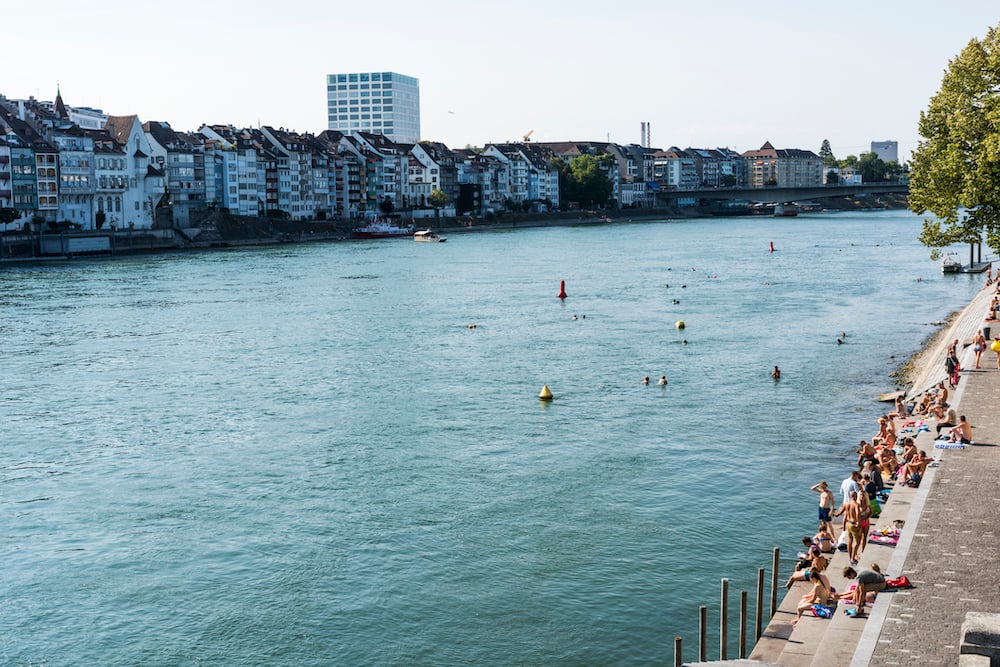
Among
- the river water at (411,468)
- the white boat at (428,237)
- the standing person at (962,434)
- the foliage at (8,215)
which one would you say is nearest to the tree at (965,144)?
the river water at (411,468)

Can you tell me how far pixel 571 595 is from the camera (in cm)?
1934

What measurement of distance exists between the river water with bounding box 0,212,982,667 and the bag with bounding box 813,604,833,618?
242cm

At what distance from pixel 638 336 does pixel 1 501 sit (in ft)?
96.0

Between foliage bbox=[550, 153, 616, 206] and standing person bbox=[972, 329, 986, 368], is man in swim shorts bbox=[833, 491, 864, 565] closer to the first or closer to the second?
standing person bbox=[972, 329, 986, 368]

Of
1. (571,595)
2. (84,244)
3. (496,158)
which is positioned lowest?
(571,595)

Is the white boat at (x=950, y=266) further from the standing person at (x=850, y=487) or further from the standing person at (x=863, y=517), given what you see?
the standing person at (x=863, y=517)

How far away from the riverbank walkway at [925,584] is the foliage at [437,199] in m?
134

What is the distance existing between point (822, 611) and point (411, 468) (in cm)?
1326

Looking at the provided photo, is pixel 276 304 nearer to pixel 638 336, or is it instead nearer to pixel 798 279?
pixel 638 336

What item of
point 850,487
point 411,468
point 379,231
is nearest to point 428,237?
point 379,231

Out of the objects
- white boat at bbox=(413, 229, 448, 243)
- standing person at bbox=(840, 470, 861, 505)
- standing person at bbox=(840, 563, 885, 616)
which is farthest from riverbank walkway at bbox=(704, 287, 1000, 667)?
white boat at bbox=(413, 229, 448, 243)

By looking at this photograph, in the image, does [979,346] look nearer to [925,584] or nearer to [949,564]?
[949,564]

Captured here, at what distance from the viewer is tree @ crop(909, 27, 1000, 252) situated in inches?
1449

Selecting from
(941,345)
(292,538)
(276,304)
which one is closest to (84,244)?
(276,304)
